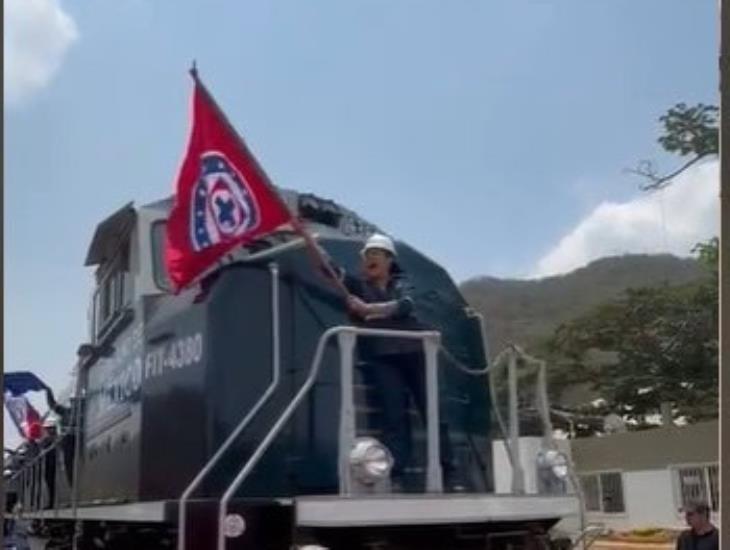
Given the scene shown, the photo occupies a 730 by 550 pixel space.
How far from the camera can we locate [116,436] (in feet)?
22.6

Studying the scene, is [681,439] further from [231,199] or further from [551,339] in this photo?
[231,199]

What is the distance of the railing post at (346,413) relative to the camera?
484 cm

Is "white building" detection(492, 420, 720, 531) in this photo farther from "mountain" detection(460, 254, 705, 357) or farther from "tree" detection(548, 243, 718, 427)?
"mountain" detection(460, 254, 705, 357)

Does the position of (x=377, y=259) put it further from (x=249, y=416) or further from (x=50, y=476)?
(x=50, y=476)

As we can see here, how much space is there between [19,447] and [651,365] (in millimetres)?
30138

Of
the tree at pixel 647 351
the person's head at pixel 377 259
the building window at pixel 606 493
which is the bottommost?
the building window at pixel 606 493

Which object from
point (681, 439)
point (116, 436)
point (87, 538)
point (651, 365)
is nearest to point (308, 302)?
point (116, 436)

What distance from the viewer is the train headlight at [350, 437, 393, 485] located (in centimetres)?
482

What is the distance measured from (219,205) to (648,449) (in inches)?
1115

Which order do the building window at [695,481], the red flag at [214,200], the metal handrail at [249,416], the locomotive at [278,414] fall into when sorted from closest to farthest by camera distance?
the metal handrail at [249,416], the locomotive at [278,414], the red flag at [214,200], the building window at [695,481]

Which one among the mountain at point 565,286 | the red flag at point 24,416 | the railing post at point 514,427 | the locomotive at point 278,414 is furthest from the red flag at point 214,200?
the mountain at point 565,286

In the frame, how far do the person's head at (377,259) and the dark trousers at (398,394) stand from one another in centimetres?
50

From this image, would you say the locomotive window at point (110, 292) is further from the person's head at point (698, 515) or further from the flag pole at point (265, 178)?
the person's head at point (698, 515)

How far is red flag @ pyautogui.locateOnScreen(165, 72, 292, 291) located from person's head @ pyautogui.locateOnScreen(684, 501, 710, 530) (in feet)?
13.2
